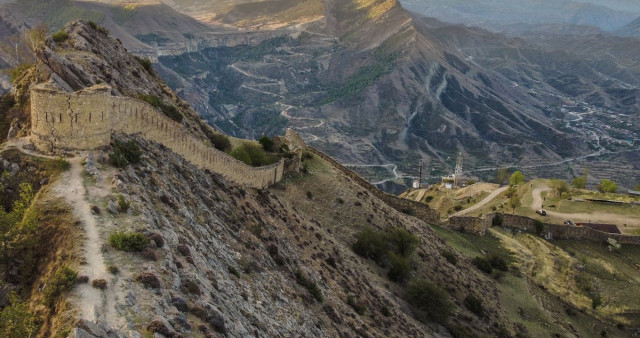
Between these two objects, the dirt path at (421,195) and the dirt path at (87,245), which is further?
the dirt path at (421,195)

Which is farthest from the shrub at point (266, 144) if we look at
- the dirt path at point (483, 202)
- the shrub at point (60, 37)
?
the dirt path at point (483, 202)

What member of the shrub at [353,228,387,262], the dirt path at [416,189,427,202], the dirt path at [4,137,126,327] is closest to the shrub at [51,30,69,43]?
the dirt path at [4,137,126,327]

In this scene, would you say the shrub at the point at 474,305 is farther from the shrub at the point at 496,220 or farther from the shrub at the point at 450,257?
the shrub at the point at 496,220

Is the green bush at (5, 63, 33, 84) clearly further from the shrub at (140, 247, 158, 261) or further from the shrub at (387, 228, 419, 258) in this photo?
the shrub at (387, 228, 419, 258)

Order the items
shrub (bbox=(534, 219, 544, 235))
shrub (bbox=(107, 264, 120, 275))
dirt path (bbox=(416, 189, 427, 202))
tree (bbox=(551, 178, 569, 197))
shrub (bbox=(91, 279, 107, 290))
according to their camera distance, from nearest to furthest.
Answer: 1. shrub (bbox=(91, 279, 107, 290))
2. shrub (bbox=(107, 264, 120, 275))
3. shrub (bbox=(534, 219, 544, 235))
4. tree (bbox=(551, 178, 569, 197))
5. dirt path (bbox=(416, 189, 427, 202))

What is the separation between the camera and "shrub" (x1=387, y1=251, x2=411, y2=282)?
1587 inches

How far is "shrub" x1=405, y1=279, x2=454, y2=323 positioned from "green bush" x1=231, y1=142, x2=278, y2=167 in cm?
1614

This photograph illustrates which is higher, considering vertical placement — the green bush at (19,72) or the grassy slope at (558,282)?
the green bush at (19,72)

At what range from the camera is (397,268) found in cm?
4034

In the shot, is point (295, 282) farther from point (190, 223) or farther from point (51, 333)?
point (51, 333)

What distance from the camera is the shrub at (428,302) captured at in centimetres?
3688

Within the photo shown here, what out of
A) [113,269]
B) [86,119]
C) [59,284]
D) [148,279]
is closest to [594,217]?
[86,119]

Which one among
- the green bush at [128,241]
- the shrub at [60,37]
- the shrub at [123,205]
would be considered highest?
the shrub at [60,37]

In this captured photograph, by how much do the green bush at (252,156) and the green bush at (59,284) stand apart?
992 inches
